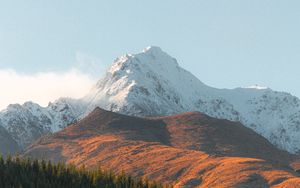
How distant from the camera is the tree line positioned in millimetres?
34750

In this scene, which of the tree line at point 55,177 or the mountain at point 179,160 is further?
the mountain at point 179,160

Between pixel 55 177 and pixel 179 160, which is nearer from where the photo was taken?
pixel 55 177

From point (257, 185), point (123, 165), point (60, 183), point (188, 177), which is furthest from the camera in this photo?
point (123, 165)

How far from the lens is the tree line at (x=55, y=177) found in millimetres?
34750

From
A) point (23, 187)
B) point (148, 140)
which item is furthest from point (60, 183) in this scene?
point (148, 140)

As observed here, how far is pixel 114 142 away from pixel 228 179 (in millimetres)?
59445

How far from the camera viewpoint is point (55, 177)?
3716cm

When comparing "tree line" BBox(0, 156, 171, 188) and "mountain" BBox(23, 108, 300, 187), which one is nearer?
"tree line" BBox(0, 156, 171, 188)

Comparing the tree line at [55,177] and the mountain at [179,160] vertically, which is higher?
the tree line at [55,177]

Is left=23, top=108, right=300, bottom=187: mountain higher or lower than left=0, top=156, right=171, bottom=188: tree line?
lower

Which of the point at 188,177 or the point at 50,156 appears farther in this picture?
the point at 50,156

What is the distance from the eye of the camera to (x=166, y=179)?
140m

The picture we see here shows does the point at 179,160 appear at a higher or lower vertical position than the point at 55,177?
lower

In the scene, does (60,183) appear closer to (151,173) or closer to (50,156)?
(151,173)
